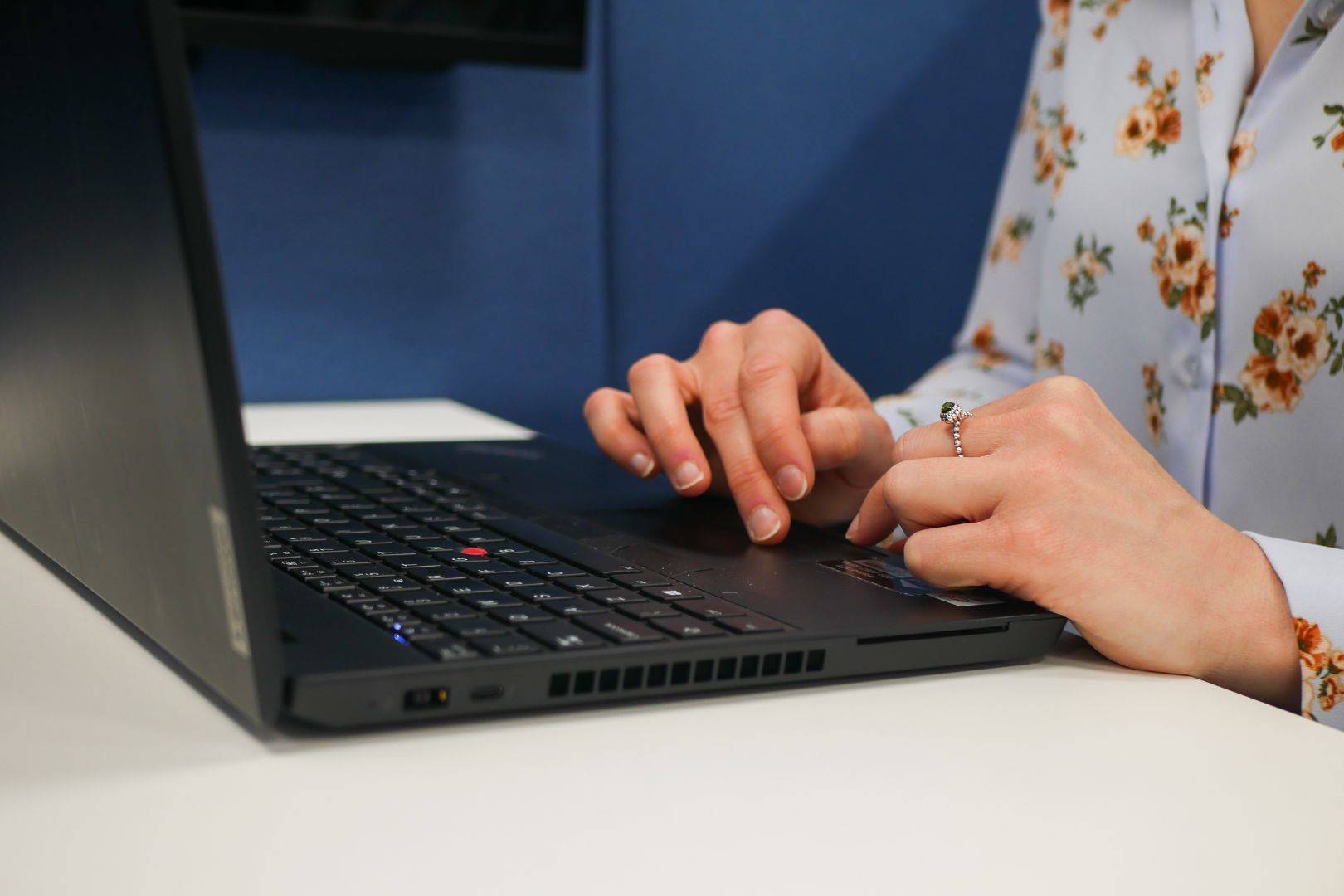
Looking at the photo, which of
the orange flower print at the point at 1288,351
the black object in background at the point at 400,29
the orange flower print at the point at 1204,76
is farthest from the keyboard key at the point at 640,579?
the black object in background at the point at 400,29

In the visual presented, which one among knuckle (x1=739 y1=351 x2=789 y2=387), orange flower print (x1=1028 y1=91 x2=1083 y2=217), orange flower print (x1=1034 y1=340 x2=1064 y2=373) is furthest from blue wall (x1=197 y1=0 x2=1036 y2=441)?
knuckle (x1=739 y1=351 x2=789 y2=387)

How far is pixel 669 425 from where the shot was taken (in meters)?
0.63

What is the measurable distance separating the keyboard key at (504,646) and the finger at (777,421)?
0.80ft

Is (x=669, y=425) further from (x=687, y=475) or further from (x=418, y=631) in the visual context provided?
(x=418, y=631)

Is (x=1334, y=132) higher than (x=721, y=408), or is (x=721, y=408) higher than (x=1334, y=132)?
(x=1334, y=132)

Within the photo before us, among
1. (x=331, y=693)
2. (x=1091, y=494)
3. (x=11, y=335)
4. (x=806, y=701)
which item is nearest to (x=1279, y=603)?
(x=1091, y=494)

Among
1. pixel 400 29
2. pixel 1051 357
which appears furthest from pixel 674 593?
pixel 400 29

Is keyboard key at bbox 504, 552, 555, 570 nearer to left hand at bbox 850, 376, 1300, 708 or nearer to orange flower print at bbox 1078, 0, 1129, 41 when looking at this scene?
left hand at bbox 850, 376, 1300, 708

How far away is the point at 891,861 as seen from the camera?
0.30 metres

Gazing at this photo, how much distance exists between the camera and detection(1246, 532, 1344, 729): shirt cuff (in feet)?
1.54

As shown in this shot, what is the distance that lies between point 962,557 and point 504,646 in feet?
0.63

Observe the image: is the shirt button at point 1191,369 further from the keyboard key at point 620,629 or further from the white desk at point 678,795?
the keyboard key at point 620,629

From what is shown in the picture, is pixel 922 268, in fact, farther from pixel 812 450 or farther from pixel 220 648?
pixel 220 648

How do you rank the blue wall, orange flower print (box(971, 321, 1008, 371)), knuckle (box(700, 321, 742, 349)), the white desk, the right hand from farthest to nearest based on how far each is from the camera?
the blue wall < orange flower print (box(971, 321, 1008, 371)) < knuckle (box(700, 321, 742, 349)) < the right hand < the white desk
